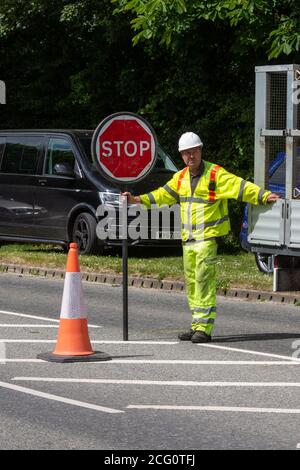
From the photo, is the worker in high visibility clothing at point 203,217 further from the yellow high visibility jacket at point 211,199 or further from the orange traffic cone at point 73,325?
the orange traffic cone at point 73,325

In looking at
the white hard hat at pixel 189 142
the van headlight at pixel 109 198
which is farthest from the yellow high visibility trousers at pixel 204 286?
the van headlight at pixel 109 198

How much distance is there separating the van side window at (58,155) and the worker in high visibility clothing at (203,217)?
9.21 meters

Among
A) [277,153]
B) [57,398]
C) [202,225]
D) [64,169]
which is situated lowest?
[57,398]

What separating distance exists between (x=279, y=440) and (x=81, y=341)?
145 inches

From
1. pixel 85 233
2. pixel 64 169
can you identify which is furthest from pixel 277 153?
pixel 64 169

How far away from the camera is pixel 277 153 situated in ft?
48.3

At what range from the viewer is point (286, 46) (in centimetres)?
1992

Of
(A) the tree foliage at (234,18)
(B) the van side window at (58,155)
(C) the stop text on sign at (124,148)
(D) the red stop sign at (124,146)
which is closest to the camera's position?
(D) the red stop sign at (124,146)

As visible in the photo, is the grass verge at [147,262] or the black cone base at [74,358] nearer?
the black cone base at [74,358]

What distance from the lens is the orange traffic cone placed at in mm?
11586

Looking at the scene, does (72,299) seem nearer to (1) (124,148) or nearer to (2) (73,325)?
(2) (73,325)

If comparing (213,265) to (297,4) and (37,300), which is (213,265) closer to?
(37,300)

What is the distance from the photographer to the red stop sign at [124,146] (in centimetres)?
1294

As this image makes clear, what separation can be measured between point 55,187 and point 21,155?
1.25 metres
